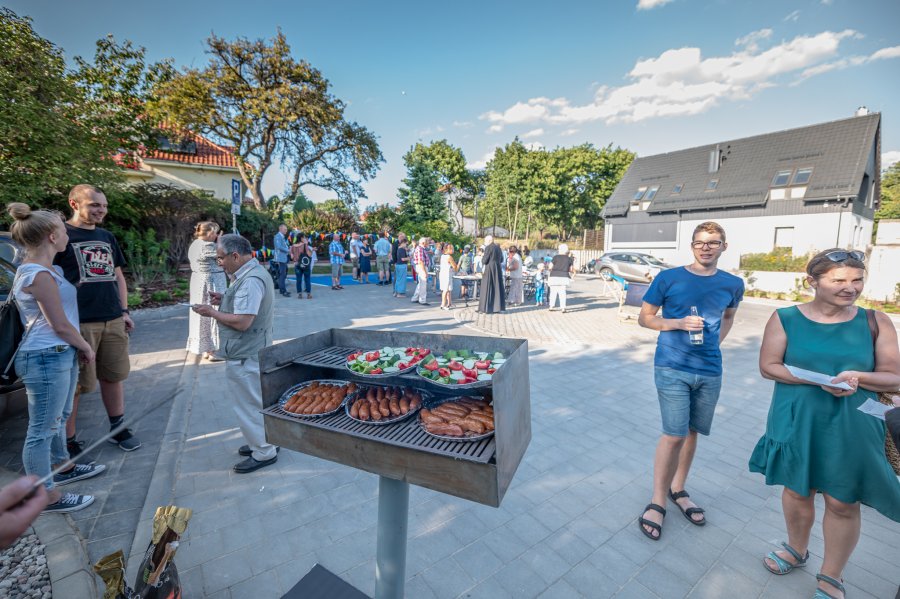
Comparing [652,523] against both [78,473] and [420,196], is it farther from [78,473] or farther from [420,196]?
[420,196]

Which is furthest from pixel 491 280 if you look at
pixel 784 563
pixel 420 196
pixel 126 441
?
pixel 420 196

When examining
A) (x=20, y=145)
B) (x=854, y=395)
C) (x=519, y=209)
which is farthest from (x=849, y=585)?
(x=519, y=209)

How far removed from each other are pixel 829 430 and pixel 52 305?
477 cm

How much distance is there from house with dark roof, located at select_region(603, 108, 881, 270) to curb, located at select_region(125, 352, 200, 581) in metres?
25.6

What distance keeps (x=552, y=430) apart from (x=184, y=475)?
3499 mm

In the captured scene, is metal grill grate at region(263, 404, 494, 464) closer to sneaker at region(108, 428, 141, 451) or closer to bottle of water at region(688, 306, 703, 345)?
A: bottle of water at region(688, 306, 703, 345)

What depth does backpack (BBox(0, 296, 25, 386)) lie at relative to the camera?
2.62 metres

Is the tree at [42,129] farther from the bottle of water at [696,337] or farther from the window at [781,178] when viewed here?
the window at [781,178]

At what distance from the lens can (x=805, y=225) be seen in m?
21.7

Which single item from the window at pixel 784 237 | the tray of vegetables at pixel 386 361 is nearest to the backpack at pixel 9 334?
the tray of vegetables at pixel 386 361

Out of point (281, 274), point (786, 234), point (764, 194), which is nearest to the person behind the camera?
point (281, 274)

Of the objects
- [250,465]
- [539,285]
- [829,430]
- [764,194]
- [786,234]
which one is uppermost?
[764,194]

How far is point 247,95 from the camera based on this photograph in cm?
2191

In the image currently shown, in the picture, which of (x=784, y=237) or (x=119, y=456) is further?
(x=784, y=237)
